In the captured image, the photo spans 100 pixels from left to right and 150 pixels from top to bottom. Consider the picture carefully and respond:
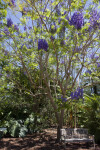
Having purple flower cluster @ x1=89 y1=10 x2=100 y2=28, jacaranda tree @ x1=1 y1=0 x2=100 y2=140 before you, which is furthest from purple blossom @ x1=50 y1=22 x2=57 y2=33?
purple flower cluster @ x1=89 y1=10 x2=100 y2=28

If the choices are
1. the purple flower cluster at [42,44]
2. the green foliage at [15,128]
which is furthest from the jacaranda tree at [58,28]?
the green foliage at [15,128]

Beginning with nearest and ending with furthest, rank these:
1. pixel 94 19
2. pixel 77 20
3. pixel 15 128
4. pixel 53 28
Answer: pixel 77 20 → pixel 94 19 → pixel 53 28 → pixel 15 128

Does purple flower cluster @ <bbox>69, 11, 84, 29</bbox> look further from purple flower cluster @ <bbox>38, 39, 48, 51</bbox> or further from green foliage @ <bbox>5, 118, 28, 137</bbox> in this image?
green foliage @ <bbox>5, 118, 28, 137</bbox>

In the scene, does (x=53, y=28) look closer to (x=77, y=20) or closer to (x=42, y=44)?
(x=42, y=44)

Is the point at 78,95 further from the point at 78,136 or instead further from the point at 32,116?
the point at 32,116

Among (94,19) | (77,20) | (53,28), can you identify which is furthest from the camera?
(53,28)

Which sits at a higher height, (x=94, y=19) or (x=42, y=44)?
(x=94, y=19)

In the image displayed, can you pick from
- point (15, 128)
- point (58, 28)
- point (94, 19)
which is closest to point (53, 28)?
point (58, 28)

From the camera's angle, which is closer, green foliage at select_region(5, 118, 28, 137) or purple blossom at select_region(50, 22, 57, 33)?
purple blossom at select_region(50, 22, 57, 33)

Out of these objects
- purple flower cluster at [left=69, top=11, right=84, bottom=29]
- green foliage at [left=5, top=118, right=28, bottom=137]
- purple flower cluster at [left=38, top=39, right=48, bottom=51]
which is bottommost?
green foliage at [left=5, top=118, right=28, bottom=137]

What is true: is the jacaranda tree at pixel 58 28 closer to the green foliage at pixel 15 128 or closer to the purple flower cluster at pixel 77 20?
the purple flower cluster at pixel 77 20

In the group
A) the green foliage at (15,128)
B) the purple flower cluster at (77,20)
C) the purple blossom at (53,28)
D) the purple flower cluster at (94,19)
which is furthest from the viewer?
the green foliage at (15,128)

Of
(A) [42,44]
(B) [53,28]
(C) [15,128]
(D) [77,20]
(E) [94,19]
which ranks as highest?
(E) [94,19]

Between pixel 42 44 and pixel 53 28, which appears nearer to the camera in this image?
pixel 42 44
